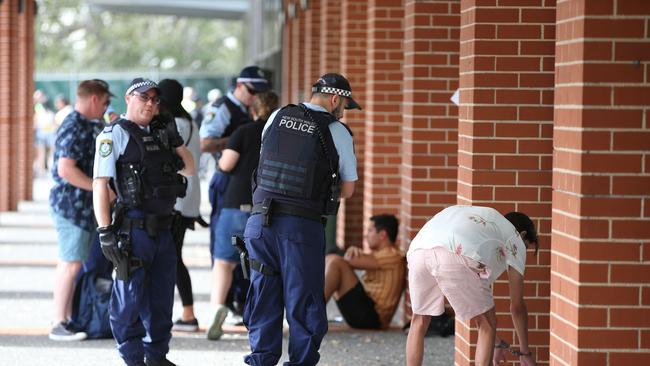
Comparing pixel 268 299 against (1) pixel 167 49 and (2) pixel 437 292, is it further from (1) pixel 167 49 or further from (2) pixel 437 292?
(1) pixel 167 49

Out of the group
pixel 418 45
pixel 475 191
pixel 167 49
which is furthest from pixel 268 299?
pixel 167 49

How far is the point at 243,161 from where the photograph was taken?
8.59 meters

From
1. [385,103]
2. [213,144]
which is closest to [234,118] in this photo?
[213,144]

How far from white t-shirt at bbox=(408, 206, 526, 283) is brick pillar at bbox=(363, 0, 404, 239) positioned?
5.02 metres

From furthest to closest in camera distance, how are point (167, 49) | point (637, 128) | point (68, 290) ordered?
point (167, 49), point (68, 290), point (637, 128)

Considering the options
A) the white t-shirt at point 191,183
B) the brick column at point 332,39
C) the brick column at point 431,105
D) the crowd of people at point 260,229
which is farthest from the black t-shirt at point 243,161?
the brick column at point 332,39

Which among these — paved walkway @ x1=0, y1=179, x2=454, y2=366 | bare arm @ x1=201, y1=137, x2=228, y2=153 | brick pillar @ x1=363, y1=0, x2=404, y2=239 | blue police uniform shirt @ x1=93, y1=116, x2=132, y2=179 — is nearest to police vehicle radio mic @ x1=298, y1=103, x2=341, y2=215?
blue police uniform shirt @ x1=93, y1=116, x2=132, y2=179

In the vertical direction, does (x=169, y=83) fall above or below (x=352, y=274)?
above

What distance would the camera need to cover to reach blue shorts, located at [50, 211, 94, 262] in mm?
8445

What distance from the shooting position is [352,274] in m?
8.88

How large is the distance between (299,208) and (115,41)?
70951 millimetres

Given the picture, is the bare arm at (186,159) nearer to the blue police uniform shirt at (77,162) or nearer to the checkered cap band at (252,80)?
the blue police uniform shirt at (77,162)

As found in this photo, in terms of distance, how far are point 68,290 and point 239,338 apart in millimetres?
1207

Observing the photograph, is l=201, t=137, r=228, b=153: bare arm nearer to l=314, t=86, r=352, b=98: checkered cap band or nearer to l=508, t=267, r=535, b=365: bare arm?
l=314, t=86, r=352, b=98: checkered cap band
